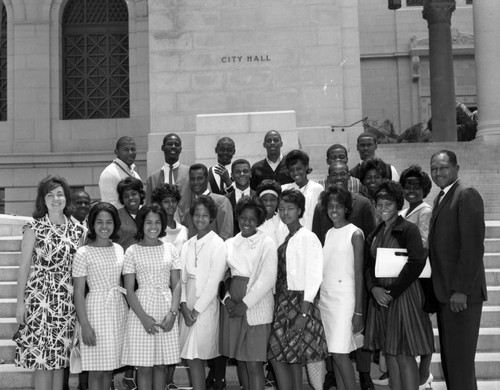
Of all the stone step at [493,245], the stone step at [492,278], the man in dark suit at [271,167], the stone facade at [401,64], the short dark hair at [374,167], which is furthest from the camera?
the stone facade at [401,64]

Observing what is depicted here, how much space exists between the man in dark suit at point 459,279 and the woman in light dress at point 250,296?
153 centimetres

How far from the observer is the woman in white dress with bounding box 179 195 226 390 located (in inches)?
264

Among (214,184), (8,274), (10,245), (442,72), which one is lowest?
(8,274)

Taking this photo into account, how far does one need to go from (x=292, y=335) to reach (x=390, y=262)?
1.11m

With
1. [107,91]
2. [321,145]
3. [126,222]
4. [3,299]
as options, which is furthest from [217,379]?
[107,91]

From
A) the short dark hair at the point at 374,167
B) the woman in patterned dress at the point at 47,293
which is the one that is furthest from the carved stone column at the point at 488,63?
the woman in patterned dress at the point at 47,293

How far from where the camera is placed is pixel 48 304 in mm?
6488

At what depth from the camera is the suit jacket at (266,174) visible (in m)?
8.97

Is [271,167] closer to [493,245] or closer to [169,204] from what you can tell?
[169,204]

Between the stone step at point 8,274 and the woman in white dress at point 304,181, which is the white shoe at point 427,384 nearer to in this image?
the woman in white dress at point 304,181

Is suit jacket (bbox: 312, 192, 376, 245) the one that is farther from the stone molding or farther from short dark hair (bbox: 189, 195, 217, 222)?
the stone molding

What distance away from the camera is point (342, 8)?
15.8 m

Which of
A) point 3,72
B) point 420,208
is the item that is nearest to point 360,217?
point 420,208

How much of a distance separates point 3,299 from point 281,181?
12.9 ft
